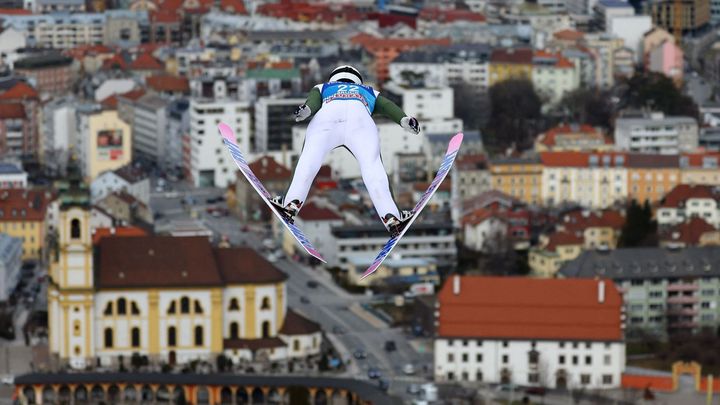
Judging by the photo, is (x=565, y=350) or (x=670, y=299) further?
(x=670, y=299)

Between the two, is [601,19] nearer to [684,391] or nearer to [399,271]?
[399,271]

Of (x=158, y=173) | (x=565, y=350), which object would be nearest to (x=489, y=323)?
(x=565, y=350)

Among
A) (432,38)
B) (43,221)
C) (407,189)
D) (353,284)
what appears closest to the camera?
(353,284)

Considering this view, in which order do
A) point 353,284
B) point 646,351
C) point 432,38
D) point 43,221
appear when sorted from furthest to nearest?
point 432,38 → point 43,221 → point 353,284 → point 646,351

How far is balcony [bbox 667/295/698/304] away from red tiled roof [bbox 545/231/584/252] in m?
4.91

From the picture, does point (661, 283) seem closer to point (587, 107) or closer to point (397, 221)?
point (587, 107)

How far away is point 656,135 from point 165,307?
21.9m

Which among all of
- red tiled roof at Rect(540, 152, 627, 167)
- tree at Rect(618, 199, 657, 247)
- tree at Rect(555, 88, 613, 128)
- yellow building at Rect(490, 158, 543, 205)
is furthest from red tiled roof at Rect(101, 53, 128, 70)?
tree at Rect(618, 199, 657, 247)

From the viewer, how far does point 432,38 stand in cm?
8469

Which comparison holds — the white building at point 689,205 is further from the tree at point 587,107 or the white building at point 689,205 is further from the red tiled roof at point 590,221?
the tree at point 587,107

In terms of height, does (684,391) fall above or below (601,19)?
below

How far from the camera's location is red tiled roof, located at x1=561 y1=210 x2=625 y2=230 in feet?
183

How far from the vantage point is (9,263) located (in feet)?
174

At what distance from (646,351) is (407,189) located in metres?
15.1
